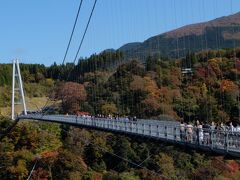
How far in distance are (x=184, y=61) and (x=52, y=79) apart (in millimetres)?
32553

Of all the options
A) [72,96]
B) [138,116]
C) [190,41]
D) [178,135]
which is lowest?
[178,135]

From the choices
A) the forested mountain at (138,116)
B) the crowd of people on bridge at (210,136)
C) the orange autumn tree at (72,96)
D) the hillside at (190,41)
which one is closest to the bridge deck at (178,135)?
the crowd of people on bridge at (210,136)

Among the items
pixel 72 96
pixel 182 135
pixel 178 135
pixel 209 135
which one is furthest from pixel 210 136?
pixel 72 96

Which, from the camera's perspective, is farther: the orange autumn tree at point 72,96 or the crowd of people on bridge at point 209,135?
the orange autumn tree at point 72,96

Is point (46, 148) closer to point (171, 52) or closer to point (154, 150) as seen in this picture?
point (154, 150)

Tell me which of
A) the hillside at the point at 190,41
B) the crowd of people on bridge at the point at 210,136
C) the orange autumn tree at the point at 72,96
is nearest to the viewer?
the crowd of people on bridge at the point at 210,136

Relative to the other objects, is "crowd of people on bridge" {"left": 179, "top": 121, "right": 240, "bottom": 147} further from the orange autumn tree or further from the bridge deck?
the orange autumn tree

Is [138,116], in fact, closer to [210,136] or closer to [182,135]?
[182,135]

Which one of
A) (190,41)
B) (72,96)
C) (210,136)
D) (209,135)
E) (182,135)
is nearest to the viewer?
(210,136)

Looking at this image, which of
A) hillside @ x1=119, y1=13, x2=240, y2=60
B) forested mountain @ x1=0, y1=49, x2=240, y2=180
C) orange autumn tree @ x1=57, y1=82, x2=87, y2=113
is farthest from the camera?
hillside @ x1=119, y1=13, x2=240, y2=60

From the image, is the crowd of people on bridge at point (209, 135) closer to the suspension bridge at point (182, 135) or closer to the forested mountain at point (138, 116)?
the suspension bridge at point (182, 135)

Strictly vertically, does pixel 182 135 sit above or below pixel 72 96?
below

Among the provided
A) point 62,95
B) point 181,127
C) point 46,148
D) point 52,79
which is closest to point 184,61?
point 62,95

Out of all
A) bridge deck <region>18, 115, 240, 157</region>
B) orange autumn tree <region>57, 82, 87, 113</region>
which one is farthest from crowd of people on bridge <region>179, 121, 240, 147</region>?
orange autumn tree <region>57, 82, 87, 113</region>
